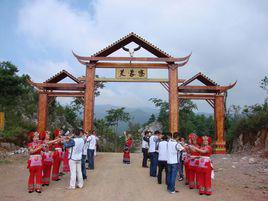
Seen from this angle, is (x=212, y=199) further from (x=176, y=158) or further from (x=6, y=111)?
(x=6, y=111)

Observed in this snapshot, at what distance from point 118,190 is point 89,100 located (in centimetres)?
1155

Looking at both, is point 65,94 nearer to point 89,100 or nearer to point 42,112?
point 42,112

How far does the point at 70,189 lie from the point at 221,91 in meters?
13.9

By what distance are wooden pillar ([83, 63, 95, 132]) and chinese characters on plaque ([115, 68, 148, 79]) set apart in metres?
1.56

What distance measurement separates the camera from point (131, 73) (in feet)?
68.0

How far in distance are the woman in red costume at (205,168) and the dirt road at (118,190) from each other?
9.5 inches

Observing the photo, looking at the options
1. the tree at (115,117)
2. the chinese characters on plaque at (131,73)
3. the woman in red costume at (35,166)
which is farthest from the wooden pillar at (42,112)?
the tree at (115,117)

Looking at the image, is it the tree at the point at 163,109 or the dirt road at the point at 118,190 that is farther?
the tree at the point at 163,109

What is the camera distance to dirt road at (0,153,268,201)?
8672mm

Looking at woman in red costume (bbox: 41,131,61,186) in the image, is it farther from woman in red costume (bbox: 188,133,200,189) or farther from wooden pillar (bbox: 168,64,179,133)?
wooden pillar (bbox: 168,64,179,133)

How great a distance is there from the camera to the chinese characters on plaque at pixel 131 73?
20.7 meters

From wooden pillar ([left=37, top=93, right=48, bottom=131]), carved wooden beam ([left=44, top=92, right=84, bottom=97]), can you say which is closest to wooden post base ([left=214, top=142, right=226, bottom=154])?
carved wooden beam ([left=44, top=92, right=84, bottom=97])

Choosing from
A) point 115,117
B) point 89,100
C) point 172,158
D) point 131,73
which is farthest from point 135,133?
point 172,158

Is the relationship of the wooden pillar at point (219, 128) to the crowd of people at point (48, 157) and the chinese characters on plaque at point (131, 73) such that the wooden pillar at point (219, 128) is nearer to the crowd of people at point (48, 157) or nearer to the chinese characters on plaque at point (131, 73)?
the chinese characters on plaque at point (131, 73)
